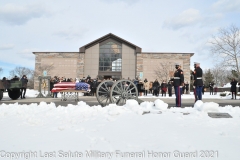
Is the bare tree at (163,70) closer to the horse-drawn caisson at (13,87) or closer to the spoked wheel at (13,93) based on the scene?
the horse-drawn caisson at (13,87)

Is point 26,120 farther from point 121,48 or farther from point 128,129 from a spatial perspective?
point 121,48

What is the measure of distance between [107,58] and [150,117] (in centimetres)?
3661

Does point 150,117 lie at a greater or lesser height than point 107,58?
lesser

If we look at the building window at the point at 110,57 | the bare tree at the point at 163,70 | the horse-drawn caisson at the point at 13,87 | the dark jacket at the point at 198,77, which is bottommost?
the horse-drawn caisson at the point at 13,87

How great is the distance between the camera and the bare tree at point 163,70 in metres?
39.5

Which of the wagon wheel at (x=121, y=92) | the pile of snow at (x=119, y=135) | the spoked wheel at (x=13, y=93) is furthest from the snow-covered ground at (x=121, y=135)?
the spoked wheel at (x=13, y=93)

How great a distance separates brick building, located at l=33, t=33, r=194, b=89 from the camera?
40.6 m

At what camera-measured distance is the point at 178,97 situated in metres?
9.29

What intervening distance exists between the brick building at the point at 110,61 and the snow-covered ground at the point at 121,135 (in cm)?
3457

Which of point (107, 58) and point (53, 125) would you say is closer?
point (53, 125)

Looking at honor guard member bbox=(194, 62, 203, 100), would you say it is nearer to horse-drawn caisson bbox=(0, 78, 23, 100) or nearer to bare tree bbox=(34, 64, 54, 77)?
horse-drawn caisson bbox=(0, 78, 23, 100)

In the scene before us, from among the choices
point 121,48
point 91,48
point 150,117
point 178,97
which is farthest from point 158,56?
point 150,117

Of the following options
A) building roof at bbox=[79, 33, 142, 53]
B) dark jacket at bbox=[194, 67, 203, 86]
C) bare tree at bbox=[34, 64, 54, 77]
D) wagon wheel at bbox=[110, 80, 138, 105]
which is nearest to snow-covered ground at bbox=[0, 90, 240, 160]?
wagon wheel at bbox=[110, 80, 138, 105]

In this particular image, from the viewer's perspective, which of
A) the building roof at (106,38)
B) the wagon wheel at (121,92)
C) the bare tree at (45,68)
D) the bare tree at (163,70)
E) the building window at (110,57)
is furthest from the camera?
the building window at (110,57)
